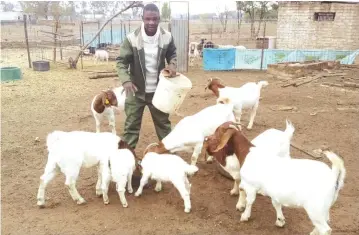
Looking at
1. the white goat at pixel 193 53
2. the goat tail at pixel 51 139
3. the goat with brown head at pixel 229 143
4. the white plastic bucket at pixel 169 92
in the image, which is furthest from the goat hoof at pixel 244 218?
the white goat at pixel 193 53

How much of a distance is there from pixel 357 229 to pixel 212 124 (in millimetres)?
2324

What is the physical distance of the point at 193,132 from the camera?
516cm

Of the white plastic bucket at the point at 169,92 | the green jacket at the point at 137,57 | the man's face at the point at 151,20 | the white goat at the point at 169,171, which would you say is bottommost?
the white goat at the point at 169,171

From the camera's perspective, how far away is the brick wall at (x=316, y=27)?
17.7 meters

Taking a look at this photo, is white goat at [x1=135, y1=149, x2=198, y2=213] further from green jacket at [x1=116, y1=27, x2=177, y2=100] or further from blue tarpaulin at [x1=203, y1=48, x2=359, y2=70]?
blue tarpaulin at [x1=203, y1=48, x2=359, y2=70]

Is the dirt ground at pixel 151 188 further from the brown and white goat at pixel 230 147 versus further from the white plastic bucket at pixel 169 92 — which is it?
the white plastic bucket at pixel 169 92

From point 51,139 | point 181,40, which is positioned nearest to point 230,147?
point 51,139

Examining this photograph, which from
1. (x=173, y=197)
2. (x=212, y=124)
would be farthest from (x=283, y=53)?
(x=173, y=197)

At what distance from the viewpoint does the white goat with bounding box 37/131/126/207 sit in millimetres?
4312

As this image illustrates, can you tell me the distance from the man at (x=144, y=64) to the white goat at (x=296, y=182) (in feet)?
5.97

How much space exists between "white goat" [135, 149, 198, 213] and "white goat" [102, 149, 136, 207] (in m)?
0.23

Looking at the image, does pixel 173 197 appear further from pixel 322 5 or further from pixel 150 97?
pixel 322 5

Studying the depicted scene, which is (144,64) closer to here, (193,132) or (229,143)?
(193,132)

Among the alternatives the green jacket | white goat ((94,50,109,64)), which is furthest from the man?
white goat ((94,50,109,64))
